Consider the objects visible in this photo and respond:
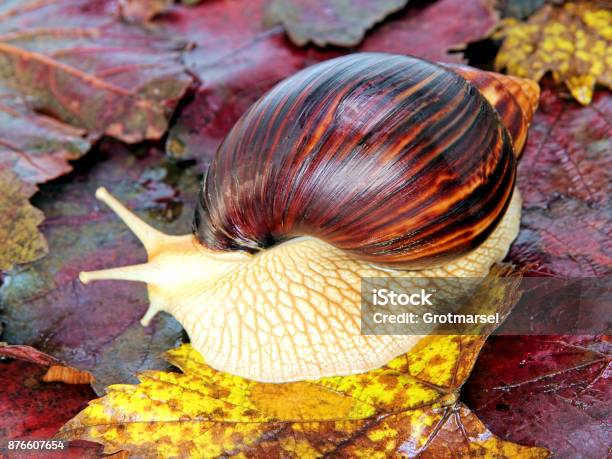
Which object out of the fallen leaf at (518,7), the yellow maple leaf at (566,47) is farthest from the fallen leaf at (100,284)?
the fallen leaf at (518,7)

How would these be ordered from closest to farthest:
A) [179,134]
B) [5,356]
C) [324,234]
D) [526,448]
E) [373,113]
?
[526,448], [373,113], [324,234], [5,356], [179,134]

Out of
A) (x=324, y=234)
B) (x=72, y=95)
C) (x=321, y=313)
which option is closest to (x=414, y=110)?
(x=324, y=234)

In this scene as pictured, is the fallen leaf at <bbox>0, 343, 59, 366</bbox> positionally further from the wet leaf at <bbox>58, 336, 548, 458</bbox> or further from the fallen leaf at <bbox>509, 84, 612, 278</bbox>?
the fallen leaf at <bbox>509, 84, 612, 278</bbox>

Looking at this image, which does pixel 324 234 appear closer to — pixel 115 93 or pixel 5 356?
pixel 5 356

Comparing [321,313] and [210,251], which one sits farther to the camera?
[210,251]

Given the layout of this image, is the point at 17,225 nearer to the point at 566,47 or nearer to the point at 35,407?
the point at 35,407

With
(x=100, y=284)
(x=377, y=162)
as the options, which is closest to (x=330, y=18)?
(x=377, y=162)
